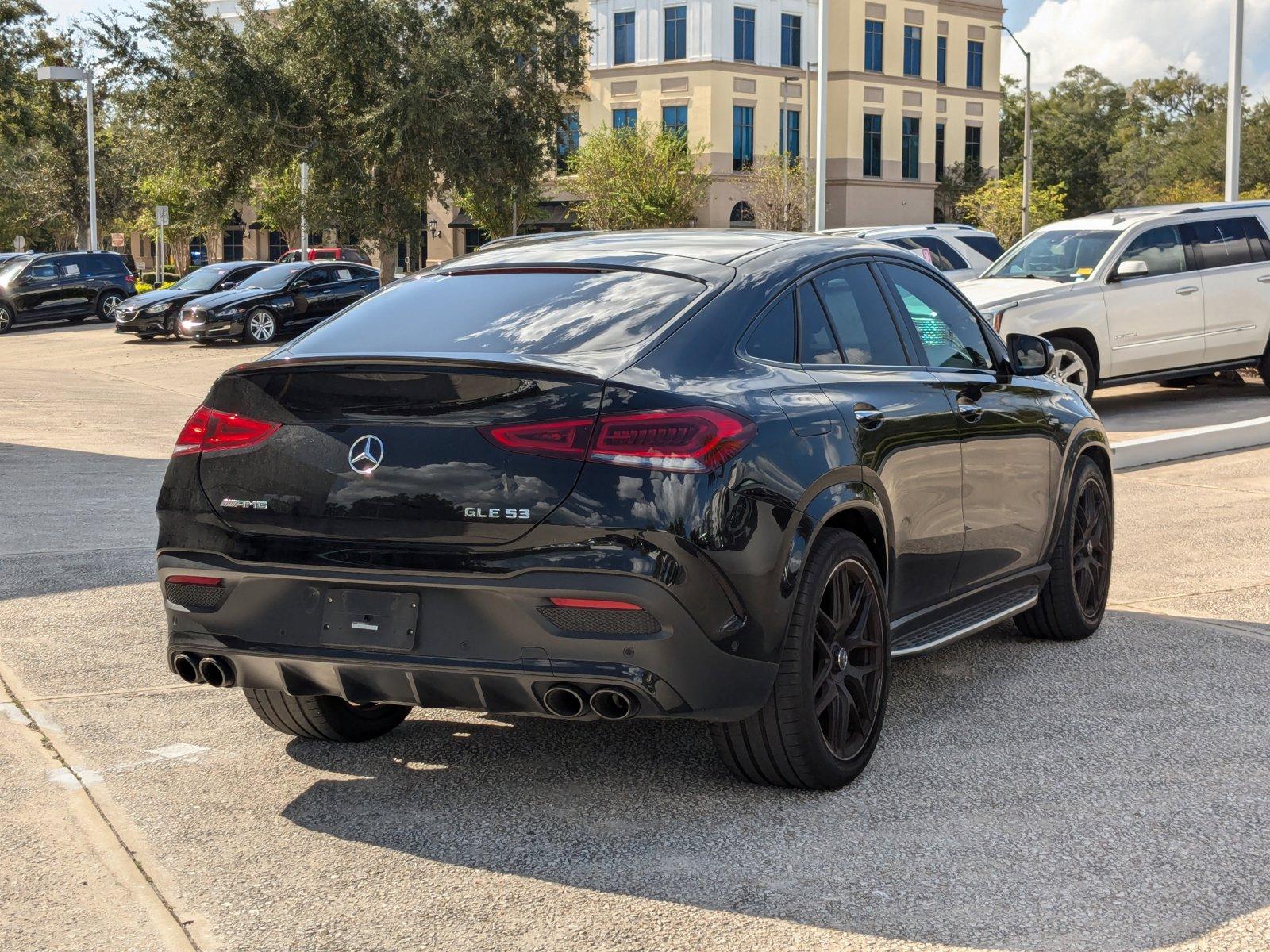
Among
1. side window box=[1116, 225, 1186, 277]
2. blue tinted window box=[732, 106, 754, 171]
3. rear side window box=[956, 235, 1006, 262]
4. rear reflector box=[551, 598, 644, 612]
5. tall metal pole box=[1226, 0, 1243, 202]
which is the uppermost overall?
blue tinted window box=[732, 106, 754, 171]

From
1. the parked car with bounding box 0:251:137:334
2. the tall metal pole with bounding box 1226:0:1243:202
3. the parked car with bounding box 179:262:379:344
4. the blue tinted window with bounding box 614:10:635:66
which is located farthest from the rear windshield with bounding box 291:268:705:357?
the blue tinted window with bounding box 614:10:635:66

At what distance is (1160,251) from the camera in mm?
16203

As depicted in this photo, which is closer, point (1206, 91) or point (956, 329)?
point (956, 329)

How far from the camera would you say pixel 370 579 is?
4418mm

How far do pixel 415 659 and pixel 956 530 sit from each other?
228 cm

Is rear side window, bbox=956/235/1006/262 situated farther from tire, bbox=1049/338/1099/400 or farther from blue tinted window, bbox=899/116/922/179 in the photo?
blue tinted window, bbox=899/116/922/179

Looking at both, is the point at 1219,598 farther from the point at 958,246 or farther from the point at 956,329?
the point at 958,246

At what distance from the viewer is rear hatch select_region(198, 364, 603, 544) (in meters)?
4.32

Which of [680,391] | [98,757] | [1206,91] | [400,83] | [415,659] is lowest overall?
[98,757]

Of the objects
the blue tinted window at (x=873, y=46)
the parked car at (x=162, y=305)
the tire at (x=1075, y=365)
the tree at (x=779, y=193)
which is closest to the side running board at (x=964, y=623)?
the tire at (x=1075, y=365)

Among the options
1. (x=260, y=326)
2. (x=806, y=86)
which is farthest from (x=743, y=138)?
(x=260, y=326)

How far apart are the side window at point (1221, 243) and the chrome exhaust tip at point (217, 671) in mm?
13858

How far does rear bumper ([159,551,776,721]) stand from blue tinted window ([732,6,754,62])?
6959 centimetres

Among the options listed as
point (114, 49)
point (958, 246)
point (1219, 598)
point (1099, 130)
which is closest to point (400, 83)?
point (114, 49)
